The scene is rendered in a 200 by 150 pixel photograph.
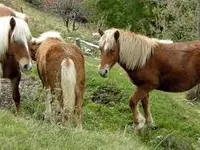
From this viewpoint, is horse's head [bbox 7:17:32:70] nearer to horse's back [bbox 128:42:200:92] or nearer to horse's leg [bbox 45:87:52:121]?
horse's leg [bbox 45:87:52:121]

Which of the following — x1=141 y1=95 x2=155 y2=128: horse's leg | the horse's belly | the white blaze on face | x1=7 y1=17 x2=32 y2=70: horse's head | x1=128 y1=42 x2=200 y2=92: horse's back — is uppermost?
x1=7 y1=17 x2=32 y2=70: horse's head

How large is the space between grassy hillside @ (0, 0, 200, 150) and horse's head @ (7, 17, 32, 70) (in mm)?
611

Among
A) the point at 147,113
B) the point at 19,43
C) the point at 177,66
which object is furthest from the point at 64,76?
the point at 177,66

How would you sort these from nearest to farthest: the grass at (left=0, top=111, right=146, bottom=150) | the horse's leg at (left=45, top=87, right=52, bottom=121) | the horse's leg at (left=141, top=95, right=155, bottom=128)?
the grass at (left=0, top=111, right=146, bottom=150) < the horse's leg at (left=45, top=87, right=52, bottom=121) < the horse's leg at (left=141, top=95, right=155, bottom=128)

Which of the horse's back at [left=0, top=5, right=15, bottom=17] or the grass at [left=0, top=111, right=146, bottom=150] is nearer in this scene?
the grass at [left=0, top=111, right=146, bottom=150]

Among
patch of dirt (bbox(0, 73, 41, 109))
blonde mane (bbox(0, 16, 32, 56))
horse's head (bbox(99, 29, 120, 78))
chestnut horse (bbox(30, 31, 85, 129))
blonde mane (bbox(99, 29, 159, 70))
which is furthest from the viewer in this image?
patch of dirt (bbox(0, 73, 41, 109))

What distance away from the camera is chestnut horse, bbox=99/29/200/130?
9438 mm

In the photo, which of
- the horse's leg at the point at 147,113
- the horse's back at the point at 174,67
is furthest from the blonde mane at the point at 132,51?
Result: the horse's leg at the point at 147,113

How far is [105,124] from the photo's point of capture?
9.89 m

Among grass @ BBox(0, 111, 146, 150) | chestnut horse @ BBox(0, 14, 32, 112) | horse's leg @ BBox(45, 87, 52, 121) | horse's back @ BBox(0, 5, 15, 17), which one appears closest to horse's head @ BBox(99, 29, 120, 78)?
chestnut horse @ BBox(0, 14, 32, 112)

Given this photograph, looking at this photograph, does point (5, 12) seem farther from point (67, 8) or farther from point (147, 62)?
point (67, 8)

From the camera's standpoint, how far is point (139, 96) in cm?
967

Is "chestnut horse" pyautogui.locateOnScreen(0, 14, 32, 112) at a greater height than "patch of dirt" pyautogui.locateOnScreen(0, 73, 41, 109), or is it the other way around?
"chestnut horse" pyautogui.locateOnScreen(0, 14, 32, 112)

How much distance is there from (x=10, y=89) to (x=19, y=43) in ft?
7.51
